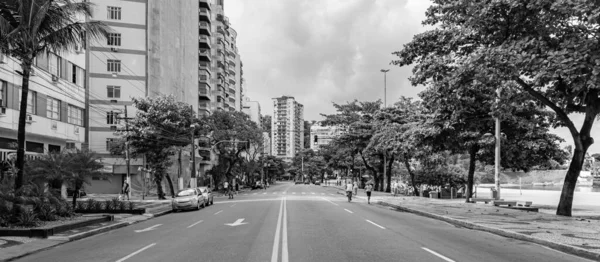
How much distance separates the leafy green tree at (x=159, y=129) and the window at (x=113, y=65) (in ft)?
39.7

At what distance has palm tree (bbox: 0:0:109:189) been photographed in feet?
51.7

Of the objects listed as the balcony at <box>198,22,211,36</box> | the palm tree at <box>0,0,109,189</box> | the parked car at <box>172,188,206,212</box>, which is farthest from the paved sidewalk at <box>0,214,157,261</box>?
the balcony at <box>198,22,211,36</box>

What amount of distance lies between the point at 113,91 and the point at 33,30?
34.6 meters

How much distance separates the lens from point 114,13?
4959 cm

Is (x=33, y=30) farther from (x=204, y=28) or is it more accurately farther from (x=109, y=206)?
(x=204, y=28)

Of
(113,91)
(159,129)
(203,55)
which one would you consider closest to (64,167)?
(159,129)

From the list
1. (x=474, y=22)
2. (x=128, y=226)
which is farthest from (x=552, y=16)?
(x=128, y=226)

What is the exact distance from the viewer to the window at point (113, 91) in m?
48.7

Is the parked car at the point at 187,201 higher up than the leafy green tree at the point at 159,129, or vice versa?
the leafy green tree at the point at 159,129

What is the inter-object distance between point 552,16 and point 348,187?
22.6 meters

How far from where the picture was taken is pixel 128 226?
19.2 m

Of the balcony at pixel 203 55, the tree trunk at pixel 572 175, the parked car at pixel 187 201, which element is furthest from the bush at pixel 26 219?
the balcony at pixel 203 55

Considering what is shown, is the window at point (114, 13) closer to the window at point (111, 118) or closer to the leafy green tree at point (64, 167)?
the window at point (111, 118)

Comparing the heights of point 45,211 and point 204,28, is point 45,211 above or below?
below
